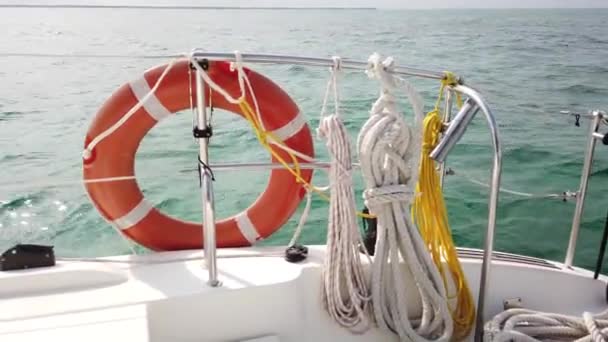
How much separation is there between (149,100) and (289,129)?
48 cm

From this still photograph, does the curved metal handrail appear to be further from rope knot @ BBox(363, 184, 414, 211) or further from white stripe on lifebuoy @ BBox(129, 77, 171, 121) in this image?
white stripe on lifebuoy @ BBox(129, 77, 171, 121)

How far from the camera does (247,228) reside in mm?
1876

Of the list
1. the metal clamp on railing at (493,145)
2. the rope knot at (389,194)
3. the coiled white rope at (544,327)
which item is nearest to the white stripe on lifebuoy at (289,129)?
the rope knot at (389,194)

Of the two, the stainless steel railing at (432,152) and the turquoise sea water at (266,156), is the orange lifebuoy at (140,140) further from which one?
the stainless steel railing at (432,152)

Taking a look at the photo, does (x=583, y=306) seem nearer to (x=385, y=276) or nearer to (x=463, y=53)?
(x=385, y=276)

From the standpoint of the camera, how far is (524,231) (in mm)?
3322

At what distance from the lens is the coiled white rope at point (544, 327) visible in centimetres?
138

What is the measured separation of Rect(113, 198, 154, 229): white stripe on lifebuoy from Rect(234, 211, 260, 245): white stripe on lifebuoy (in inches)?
12.4

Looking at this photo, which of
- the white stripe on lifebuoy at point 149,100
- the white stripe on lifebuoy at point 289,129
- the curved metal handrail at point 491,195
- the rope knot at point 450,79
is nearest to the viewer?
the curved metal handrail at point 491,195

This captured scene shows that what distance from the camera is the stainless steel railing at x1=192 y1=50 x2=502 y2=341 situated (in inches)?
50.8

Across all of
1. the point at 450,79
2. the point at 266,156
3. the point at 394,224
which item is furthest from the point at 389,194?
the point at 266,156

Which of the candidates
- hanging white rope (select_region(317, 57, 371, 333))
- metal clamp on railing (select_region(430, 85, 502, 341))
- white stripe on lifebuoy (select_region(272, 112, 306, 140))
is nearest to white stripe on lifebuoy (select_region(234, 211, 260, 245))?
white stripe on lifebuoy (select_region(272, 112, 306, 140))

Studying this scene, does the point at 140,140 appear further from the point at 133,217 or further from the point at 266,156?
the point at 266,156

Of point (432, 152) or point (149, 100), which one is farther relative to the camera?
point (149, 100)
